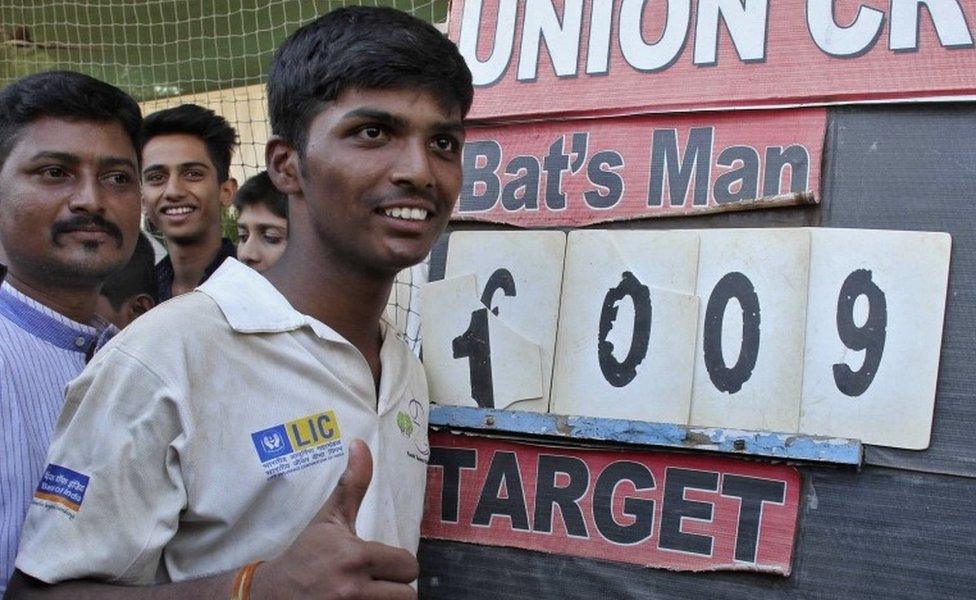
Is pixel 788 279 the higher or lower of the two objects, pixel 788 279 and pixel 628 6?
the lower

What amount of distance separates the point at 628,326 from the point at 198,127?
1.91 m

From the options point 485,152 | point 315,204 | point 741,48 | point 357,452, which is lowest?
point 357,452

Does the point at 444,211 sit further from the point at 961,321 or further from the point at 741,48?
the point at 961,321

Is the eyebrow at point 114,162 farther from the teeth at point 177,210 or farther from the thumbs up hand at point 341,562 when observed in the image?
the teeth at point 177,210

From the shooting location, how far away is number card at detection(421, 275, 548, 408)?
7.61 ft

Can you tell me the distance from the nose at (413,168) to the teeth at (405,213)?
0.04 metres

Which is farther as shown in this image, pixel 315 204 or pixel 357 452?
pixel 315 204

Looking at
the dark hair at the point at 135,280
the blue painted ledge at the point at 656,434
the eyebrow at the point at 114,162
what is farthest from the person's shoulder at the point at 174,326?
the dark hair at the point at 135,280

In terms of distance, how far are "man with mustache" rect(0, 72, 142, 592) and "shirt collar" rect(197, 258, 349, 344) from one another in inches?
17.3

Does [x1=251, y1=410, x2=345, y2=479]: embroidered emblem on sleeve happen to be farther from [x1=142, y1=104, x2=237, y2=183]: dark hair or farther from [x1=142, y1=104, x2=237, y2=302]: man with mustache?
[x1=142, y1=104, x2=237, y2=183]: dark hair

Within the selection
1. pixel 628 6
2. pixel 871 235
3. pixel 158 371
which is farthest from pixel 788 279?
pixel 158 371

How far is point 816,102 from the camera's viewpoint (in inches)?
83.0

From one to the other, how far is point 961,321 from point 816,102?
0.51 meters

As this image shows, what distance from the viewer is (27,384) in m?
1.86
